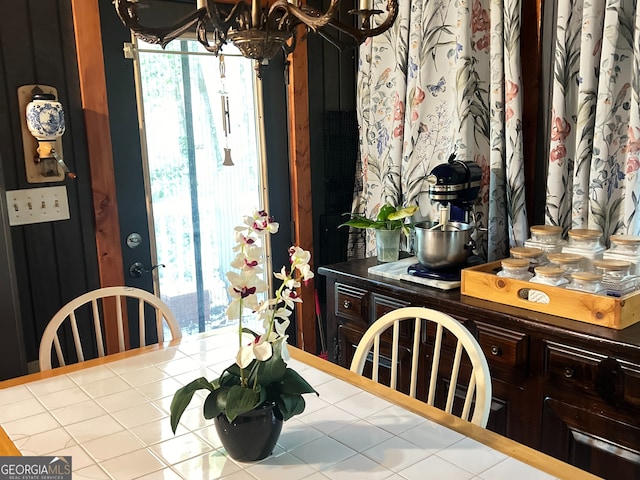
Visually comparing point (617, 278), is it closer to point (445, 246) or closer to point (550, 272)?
point (550, 272)

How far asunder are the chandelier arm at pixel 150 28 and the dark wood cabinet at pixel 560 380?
1324 millimetres

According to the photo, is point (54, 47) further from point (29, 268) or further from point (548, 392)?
point (548, 392)

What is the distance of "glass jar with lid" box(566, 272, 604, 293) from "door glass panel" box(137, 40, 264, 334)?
1.42 metres

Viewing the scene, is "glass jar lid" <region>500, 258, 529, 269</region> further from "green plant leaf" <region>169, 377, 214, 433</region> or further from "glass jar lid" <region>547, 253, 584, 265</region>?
"green plant leaf" <region>169, 377, 214, 433</region>

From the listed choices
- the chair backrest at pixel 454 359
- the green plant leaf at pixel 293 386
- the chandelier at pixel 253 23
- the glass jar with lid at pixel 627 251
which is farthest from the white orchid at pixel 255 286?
the glass jar with lid at pixel 627 251

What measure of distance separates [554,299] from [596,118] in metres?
0.71

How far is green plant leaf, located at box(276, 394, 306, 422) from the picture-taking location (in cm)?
127

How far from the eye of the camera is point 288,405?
1.28 meters

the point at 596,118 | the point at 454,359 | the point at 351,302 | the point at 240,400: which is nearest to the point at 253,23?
the point at 240,400

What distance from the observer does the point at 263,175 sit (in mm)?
3078

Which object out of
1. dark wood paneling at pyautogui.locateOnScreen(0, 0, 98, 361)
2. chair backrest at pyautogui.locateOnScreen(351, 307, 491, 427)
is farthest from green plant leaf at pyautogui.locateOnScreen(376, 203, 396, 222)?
dark wood paneling at pyautogui.locateOnScreen(0, 0, 98, 361)

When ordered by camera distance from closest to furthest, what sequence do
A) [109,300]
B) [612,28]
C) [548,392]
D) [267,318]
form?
[267,318], [548,392], [612,28], [109,300]

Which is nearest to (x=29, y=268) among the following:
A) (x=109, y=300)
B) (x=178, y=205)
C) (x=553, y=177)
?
(x=109, y=300)

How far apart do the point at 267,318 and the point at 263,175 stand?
1.92m
